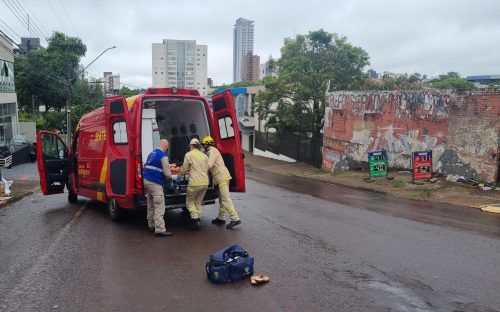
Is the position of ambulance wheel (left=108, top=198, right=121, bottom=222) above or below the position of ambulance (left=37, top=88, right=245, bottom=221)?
below

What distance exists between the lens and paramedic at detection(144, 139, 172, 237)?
307 inches

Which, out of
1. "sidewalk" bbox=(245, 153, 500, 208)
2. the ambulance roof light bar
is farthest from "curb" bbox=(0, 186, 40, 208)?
"sidewalk" bbox=(245, 153, 500, 208)

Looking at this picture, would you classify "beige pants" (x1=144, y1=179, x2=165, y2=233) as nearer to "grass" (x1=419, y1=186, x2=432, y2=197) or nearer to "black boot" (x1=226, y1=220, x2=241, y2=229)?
"black boot" (x1=226, y1=220, x2=241, y2=229)

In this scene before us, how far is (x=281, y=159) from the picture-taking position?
35.1 meters

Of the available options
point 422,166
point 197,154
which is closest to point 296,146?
point 422,166

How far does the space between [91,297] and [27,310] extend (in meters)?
0.63

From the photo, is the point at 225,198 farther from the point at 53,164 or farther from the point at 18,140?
the point at 18,140

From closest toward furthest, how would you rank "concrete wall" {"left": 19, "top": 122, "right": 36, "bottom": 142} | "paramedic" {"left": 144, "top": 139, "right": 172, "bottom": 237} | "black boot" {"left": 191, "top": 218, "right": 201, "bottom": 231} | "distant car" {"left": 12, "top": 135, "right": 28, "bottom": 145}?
"paramedic" {"left": 144, "top": 139, "right": 172, "bottom": 237}, "black boot" {"left": 191, "top": 218, "right": 201, "bottom": 231}, "distant car" {"left": 12, "top": 135, "right": 28, "bottom": 145}, "concrete wall" {"left": 19, "top": 122, "right": 36, "bottom": 142}

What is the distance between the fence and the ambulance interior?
59.6 feet

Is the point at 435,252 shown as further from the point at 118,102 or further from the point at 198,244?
the point at 118,102

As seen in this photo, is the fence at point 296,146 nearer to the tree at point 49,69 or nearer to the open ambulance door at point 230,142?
the open ambulance door at point 230,142

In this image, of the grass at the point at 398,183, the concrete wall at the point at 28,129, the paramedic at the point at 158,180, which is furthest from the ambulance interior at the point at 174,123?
the concrete wall at the point at 28,129

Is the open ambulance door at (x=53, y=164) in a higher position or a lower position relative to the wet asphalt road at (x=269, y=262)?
higher

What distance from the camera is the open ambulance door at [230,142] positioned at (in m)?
9.23
